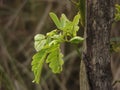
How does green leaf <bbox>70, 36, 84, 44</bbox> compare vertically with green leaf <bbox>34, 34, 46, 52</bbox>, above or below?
below

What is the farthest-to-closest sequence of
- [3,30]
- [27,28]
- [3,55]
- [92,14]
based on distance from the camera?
[27,28] → [3,30] → [3,55] → [92,14]

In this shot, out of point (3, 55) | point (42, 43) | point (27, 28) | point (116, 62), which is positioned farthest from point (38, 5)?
point (42, 43)

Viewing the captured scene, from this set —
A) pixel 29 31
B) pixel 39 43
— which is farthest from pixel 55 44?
pixel 29 31

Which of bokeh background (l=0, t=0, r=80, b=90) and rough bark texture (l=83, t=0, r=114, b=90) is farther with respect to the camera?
bokeh background (l=0, t=0, r=80, b=90)

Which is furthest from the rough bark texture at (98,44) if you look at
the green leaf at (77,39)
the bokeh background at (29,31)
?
the bokeh background at (29,31)

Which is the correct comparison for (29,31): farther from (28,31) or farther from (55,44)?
(55,44)

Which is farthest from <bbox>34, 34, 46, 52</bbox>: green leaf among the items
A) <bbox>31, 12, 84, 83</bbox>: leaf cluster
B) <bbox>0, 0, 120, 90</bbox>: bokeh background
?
<bbox>0, 0, 120, 90</bbox>: bokeh background

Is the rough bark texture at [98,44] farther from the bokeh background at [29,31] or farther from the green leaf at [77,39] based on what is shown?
the bokeh background at [29,31]

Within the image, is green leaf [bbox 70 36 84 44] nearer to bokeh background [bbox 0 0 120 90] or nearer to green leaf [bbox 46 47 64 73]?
green leaf [bbox 46 47 64 73]

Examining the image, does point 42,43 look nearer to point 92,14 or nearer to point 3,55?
point 92,14
